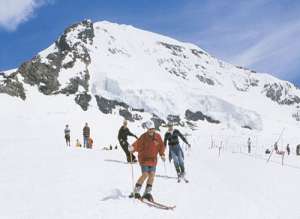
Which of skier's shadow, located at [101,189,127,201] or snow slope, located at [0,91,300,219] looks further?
skier's shadow, located at [101,189,127,201]

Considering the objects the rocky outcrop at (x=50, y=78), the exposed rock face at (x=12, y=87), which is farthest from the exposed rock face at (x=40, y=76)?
the exposed rock face at (x=12, y=87)

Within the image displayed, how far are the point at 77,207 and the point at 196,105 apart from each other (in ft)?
583

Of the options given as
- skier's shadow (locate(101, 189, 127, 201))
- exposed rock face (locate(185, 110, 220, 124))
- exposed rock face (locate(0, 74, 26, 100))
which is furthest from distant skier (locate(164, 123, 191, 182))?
exposed rock face (locate(185, 110, 220, 124))

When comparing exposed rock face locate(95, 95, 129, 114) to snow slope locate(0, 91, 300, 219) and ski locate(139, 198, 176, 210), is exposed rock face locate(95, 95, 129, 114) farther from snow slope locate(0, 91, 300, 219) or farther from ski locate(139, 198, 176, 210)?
ski locate(139, 198, 176, 210)

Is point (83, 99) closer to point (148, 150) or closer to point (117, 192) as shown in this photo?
point (117, 192)

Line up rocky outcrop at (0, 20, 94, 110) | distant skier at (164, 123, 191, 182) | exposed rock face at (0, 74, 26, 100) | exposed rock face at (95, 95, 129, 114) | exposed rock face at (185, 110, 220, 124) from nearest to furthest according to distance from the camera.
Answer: distant skier at (164, 123, 191, 182) < exposed rock face at (0, 74, 26, 100) < rocky outcrop at (0, 20, 94, 110) < exposed rock face at (95, 95, 129, 114) < exposed rock face at (185, 110, 220, 124)

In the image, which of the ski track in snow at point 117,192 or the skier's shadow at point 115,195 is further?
the skier's shadow at point 115,195

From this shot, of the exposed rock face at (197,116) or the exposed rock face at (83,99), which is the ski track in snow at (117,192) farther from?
the exposed rock face at (197,116)

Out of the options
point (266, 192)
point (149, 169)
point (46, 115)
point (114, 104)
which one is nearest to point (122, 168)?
point (266, 192)

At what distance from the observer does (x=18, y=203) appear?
11656 millimetres

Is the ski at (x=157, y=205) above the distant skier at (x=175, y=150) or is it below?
below

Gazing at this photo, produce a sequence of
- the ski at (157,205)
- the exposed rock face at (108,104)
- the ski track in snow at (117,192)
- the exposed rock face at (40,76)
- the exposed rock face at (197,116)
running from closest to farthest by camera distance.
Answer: the ski track in snow at (117,192) → the ski at (157,205) → the exposed rock face at (40,76) → the exposed rock face at (108,104) → the exposed rock face at (197,116)

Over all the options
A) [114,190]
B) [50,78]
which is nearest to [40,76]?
[50,78]

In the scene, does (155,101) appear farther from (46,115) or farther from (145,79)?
(46,115)
